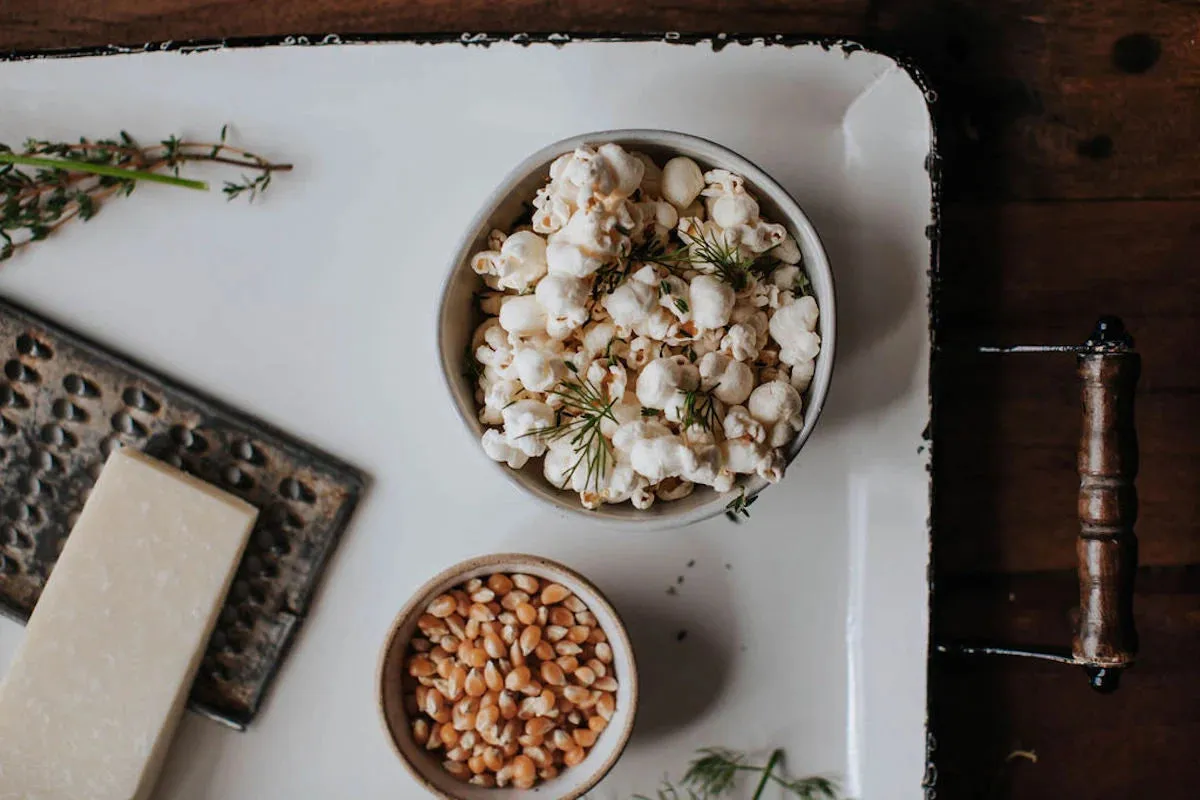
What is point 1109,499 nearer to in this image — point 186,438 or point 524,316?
point 524,316

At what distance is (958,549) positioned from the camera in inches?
40.0

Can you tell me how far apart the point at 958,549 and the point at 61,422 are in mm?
896

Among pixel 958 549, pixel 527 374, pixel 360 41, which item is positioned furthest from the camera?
pixel 958 549

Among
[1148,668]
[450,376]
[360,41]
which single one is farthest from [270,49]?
[1148,668]

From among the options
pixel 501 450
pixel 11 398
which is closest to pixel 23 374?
pixel 11 398

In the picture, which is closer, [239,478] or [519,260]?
[519,260]

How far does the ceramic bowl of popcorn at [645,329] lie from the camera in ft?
2.54

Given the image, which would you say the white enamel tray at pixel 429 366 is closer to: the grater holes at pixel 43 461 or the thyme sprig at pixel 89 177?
the thyme sprig at pixel 89 177

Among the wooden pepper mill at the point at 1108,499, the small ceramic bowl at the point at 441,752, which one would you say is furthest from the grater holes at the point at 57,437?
the wooden pepper mill at the point at 1108,499

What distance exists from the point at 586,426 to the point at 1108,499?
1.43 ft

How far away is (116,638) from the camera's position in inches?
35.8

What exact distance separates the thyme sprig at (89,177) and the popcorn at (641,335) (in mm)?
285

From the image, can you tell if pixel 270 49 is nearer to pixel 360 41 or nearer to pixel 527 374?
pixel 360 41

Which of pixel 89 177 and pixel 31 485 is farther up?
pixel 89 177
